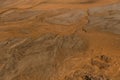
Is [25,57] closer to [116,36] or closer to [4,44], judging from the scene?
[4,44]

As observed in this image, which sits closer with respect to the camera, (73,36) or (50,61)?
(50,61)

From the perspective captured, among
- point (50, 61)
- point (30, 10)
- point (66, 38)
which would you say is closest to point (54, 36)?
point (66, 38)

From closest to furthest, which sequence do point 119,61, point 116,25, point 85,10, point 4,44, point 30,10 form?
1. point 119,61
2. point 4,44
3. point 116,25
4. point 85,10
5. point 30,10

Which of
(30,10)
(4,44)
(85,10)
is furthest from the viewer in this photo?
(30,10)

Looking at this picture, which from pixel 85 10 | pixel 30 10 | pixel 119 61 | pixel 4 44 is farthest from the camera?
pixel 30 10

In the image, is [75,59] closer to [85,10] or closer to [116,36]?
[116,36]

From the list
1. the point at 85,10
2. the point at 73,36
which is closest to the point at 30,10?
the point at 85,10
